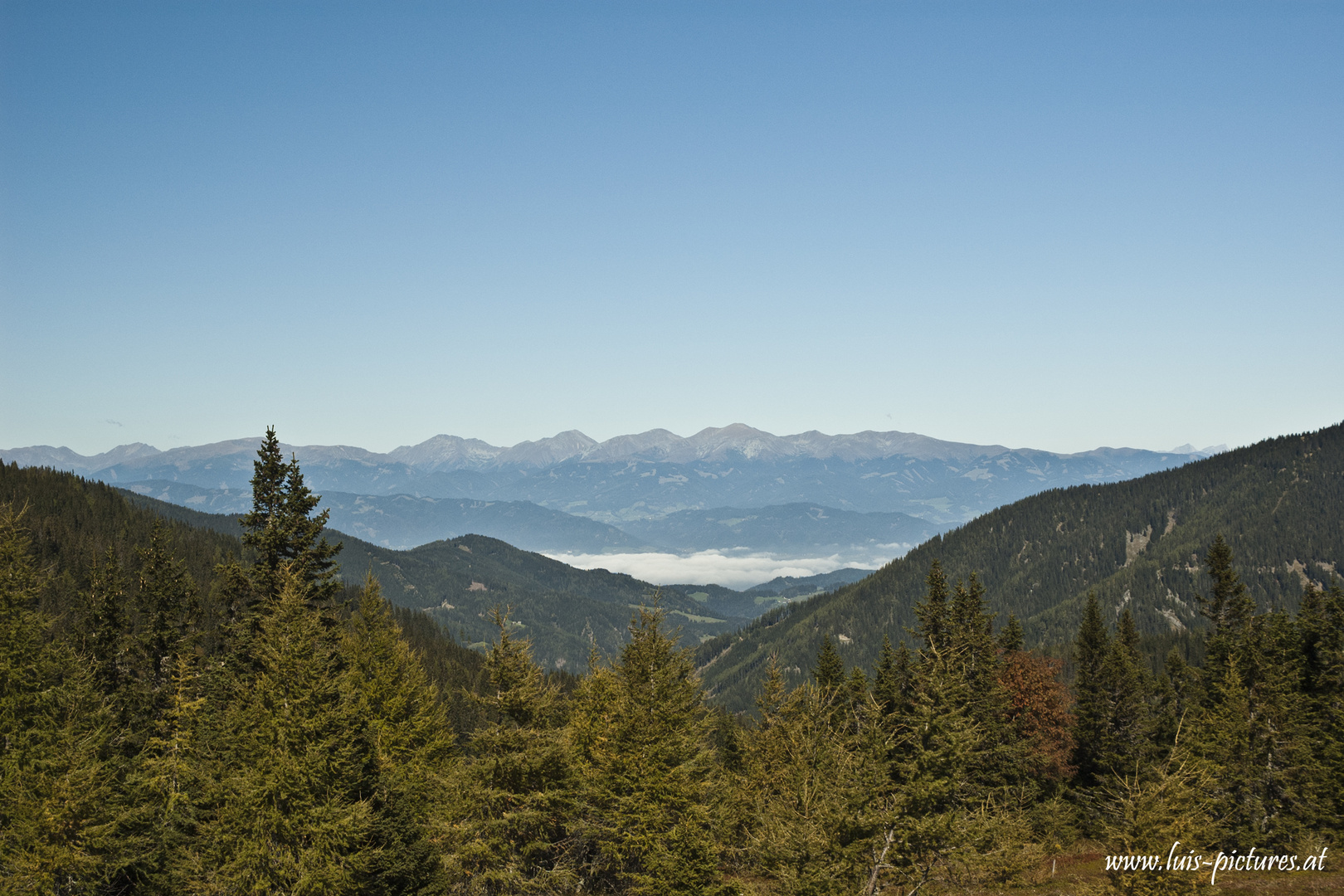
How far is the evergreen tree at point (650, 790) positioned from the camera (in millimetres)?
28047

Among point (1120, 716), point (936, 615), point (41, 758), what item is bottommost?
point (1120, 716)

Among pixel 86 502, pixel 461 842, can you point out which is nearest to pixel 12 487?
pixel 86 502

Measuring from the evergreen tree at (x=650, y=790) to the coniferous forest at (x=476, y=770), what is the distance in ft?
0.39

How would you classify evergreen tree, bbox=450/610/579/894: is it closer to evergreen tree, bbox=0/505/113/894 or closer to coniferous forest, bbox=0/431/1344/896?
coniferous forest, bbox=0/431/1344/896

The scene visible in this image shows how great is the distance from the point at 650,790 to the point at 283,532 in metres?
18.3

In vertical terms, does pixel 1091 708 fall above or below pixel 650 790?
below

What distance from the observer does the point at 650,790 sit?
2912 cm

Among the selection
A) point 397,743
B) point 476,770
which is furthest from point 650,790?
point 397,743

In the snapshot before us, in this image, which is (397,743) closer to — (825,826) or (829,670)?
(825,826)

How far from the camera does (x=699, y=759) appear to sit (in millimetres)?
31250

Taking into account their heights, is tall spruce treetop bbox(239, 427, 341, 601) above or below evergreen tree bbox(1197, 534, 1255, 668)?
above

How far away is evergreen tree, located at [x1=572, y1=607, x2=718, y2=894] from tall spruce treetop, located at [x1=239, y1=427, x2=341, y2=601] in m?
12.9

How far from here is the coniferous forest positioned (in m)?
24.2

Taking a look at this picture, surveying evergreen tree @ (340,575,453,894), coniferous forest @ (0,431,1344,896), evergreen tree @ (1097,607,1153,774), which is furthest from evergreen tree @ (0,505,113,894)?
evergreen tree @ (1097,607,1153,774)
